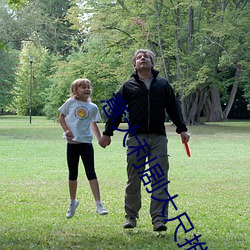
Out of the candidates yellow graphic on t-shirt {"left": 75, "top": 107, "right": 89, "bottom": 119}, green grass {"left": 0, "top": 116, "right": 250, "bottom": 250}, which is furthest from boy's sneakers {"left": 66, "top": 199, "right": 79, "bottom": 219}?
yellow graphic on t-shirt {"left": 75, "top": 107, "right": 89, "bottom": 119}

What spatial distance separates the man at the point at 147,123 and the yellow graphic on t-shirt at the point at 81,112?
53cm

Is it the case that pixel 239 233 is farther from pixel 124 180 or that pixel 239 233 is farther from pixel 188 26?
pixel 188 26

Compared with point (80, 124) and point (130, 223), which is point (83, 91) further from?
point (130, 223)

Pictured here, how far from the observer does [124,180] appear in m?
12.3

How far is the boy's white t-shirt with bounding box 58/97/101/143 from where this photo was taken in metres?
6.41

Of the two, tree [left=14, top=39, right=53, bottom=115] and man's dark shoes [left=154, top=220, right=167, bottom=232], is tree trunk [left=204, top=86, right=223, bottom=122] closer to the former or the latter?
tree [left=14, top=39, right=53, bottom=115]

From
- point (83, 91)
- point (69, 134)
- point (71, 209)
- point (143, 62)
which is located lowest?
point (71, 209)

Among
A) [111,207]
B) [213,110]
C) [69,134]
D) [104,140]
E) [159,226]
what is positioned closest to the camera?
[159,226]

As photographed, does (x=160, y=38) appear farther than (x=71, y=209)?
Yes

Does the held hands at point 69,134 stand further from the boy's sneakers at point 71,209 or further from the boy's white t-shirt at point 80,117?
the boy's sneakers at point 71,209

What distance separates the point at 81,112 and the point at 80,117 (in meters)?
0.06

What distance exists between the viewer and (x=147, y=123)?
5.84 m

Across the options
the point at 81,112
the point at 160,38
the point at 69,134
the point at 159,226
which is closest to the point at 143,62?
the point at 81,112

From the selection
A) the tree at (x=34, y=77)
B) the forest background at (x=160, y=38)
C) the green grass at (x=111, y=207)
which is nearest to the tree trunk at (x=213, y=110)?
the forest background at (x=160, y=38)
